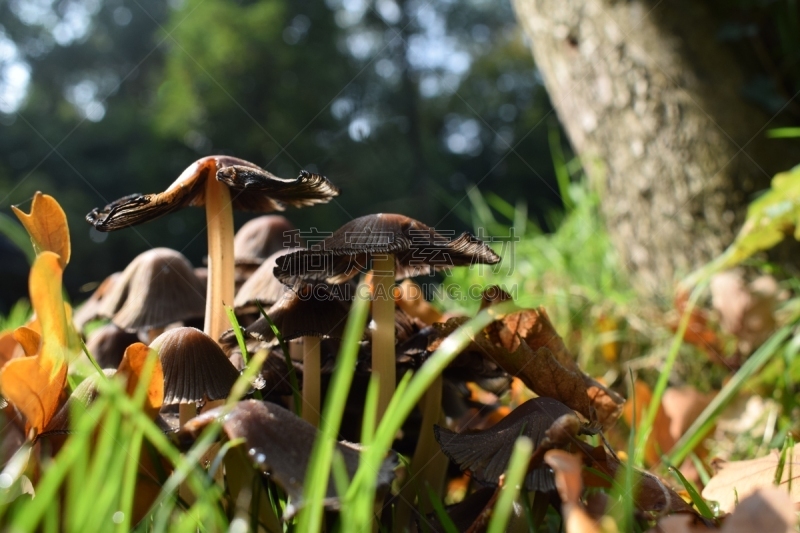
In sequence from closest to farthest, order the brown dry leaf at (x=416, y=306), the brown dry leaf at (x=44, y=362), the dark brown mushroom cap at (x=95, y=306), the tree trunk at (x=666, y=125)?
the brown dry leaf at (x=44, y=362) → the dark brown mushroom cap at (x=95, y=306) → the brown dry leaf at (x=416, y=306) → the tree trunk at (x=666, y=125)

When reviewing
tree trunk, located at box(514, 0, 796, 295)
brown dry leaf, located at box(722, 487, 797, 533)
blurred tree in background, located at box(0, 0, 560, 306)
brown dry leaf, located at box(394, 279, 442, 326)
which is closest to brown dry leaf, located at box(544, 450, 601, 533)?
brown dry leaf, located at box(722, 487, 797, 533)

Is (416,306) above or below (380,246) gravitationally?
below

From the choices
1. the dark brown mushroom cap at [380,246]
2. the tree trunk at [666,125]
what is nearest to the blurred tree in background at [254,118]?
the tree trunk at [666,125]

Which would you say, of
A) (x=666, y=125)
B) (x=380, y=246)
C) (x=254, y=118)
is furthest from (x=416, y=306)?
(x=254, y=118)

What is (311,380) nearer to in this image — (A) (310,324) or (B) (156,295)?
(A) (310,324)

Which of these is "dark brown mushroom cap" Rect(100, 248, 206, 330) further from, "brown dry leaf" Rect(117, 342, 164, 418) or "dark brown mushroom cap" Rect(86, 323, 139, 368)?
"brown dry leaf" Rect(117, 342, 164, 418)

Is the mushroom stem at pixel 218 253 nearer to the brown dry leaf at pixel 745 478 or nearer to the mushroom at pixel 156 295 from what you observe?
the mushroom at pixel 156 295

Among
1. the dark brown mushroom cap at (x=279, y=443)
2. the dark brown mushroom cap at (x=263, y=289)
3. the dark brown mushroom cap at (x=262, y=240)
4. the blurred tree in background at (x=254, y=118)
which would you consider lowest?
the dark brown mushroom cap at (x=279, y=443)
